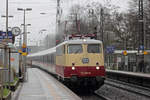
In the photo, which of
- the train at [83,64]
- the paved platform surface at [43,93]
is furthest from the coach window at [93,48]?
the paved platform surface at [43,93]

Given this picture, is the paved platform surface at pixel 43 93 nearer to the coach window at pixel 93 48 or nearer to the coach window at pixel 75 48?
the coach window at pixel 75 48

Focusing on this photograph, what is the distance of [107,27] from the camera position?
54656 mm

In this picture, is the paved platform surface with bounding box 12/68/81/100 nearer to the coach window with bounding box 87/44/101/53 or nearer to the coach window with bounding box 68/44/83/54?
the coach window with bounding box 68/44/83/54

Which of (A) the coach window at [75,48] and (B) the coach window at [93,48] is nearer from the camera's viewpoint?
(A) the coach window at [75,48]

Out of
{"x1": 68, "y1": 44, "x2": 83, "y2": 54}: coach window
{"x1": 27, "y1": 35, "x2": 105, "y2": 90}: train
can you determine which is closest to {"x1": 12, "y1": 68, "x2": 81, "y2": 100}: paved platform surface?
{"x1": 27, "y1": 35, "x2": 105, "y2": 90}: train

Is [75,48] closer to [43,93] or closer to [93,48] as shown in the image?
[93,48]

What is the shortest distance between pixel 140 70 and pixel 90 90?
15098 millimetres

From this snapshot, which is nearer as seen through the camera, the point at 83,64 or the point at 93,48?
the point at 83,64

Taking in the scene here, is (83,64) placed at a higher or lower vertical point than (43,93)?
higher

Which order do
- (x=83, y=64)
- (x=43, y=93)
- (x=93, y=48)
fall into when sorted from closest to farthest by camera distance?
(x=43, y=93) < (x=83, y=64) < (x=93, y=48)

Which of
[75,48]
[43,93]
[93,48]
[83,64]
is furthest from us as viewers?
[93,48]

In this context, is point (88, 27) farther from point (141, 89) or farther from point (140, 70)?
point (141, 89)

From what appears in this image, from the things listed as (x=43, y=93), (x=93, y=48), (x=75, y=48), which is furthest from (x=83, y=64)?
(x=43, y=93)

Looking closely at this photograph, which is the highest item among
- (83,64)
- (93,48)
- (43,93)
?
(93,48)
